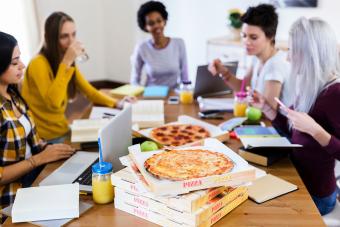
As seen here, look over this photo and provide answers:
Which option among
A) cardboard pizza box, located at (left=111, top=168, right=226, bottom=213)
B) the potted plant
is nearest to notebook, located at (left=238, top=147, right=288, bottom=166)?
cardboard pizza box, located at (left=111, top=168, right=226, bottom=213)

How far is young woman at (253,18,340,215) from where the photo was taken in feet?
5.29

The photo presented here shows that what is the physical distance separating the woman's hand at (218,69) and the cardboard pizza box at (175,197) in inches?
51.9

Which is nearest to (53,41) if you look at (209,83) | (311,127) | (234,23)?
(209,83)

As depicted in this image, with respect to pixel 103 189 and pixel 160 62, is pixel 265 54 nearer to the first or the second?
pixel 160 62

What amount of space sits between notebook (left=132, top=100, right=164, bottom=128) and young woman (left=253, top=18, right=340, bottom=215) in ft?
2.10

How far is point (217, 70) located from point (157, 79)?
0.82 m

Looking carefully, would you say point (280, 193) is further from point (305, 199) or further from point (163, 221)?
point (163, 221)

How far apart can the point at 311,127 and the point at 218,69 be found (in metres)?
1.00

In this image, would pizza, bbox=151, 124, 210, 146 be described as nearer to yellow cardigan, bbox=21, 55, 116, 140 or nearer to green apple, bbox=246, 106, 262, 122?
green apple, bbox=246, 106, 262, 122

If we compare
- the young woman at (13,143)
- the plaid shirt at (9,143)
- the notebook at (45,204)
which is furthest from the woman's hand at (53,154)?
the notebook at (45,204)

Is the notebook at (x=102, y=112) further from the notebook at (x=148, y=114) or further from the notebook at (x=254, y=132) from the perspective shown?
the notebook at (x=254, y=132)

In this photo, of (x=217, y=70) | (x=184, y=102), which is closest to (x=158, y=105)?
(x=184, y=102)

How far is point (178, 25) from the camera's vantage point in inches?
182

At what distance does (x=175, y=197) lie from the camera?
42.6 inches
